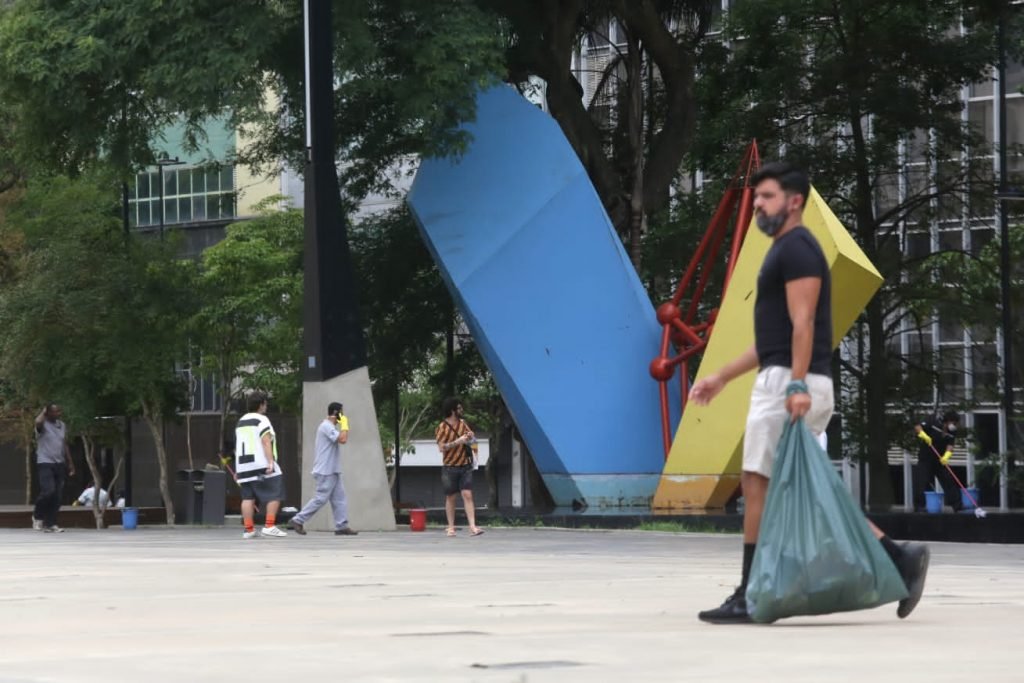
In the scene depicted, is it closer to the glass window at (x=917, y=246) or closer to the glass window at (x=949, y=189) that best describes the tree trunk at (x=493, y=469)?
the glass window at (x=917, y=246)

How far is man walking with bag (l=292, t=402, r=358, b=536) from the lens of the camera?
2352 centimetres

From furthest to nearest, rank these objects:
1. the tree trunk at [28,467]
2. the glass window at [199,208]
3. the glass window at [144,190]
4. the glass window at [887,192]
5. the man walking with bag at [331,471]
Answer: the glass window at [144,190] < the glass window at [199,208] < the tree trunk at [28,467] < the glass window at [887,192] < the man walking with bag at [331,471]

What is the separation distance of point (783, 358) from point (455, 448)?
15238mm

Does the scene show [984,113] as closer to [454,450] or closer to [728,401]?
[728,401]

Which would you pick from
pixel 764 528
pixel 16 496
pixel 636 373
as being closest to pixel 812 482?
pixel 764 528

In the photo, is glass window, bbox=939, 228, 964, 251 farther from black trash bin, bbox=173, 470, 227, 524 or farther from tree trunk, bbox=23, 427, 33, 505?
tree trunk, bbox=23, 427, 33, 505

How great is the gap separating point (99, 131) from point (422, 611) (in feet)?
65.9

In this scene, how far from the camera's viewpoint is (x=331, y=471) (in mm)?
23578

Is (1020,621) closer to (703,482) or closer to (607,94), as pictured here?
(703,482)

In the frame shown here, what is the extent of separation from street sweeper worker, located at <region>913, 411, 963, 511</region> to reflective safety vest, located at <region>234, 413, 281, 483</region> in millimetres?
16638

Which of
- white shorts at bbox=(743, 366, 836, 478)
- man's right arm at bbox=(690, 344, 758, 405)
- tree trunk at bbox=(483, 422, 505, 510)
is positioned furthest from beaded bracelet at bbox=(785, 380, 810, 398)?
tree trunk at bbox=(483, 422, 505, 510)

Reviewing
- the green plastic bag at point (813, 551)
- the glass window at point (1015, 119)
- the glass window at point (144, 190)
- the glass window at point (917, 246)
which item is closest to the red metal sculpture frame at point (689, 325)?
the glass window at point (917, 246)

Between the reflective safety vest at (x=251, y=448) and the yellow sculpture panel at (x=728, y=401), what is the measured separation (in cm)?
557

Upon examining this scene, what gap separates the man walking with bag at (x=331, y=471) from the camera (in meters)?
23.5
